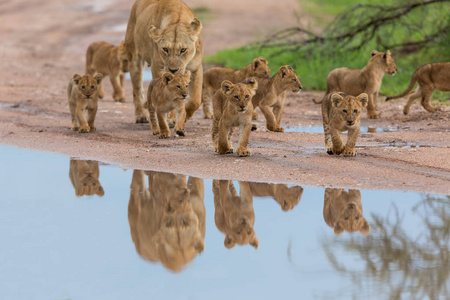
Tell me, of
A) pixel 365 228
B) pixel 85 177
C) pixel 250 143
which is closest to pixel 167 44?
pixel 250 143

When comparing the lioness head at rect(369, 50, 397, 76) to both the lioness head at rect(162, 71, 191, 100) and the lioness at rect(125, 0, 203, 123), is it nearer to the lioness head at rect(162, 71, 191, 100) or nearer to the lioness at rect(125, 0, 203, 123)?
the lioness at rect(125, 0, 203, 123)

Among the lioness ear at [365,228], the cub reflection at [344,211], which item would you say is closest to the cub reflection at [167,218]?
the cub reflection at [344,211]

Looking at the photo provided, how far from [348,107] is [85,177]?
8.23ft

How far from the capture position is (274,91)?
1013cm

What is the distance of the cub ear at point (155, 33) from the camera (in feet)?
32.3

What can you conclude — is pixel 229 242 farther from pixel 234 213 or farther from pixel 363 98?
pixel 363 98

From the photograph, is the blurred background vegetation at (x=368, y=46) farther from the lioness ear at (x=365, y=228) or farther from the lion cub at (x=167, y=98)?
the lioness ear at (x=365, y=228)

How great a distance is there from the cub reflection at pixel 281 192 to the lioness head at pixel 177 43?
10.2 feet

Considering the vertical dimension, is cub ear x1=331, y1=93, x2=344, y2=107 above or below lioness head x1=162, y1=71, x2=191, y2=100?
below

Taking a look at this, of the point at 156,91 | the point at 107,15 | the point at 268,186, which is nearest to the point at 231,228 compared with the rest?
the point at 268,186

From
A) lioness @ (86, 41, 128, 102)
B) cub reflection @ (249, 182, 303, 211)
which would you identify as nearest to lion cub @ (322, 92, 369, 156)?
cub reflection @ (249, 182, 303, 211)

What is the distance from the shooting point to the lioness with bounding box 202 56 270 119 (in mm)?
10914

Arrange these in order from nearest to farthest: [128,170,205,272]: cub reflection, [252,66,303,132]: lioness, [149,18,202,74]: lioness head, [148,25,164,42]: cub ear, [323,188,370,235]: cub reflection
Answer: [128,170,205,272]: cub reflection, [323,188,370,235]: cub reflection, [149,18,202,74]: lioness head, [148,25,164,42]: cub ear, [252,66,303,132]: lioness

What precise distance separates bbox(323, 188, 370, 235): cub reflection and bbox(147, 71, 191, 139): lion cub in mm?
3083
